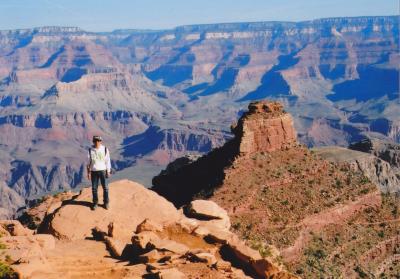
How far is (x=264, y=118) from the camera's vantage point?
53.9 meters

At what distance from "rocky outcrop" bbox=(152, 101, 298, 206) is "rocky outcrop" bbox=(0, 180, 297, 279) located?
22.7m

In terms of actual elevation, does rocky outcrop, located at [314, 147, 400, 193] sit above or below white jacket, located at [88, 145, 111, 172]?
below

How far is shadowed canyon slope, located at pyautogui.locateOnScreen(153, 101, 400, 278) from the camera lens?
148 feet

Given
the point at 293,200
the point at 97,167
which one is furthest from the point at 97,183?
the point at 293,200

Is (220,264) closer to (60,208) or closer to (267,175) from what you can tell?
(60,208)

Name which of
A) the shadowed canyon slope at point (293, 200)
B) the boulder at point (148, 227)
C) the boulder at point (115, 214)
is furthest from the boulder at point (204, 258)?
the shadowed canyon slope at point (293, 200)

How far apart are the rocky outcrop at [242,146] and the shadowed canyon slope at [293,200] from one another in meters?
0.09

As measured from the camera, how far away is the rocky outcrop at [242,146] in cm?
5234

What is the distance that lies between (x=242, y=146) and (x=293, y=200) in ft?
21.6

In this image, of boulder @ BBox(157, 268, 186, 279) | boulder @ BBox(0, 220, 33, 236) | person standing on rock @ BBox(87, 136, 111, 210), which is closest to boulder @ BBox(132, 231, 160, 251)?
boulder @ BBox(157, 268, 186, 279)

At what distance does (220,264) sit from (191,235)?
3.57 meters

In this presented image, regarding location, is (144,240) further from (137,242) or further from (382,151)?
(382,151)

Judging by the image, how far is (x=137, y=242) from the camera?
22.5 m

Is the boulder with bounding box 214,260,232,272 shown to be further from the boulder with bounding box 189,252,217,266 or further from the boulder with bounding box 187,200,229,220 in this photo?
the boulder with bounding box 187,200,229,220
